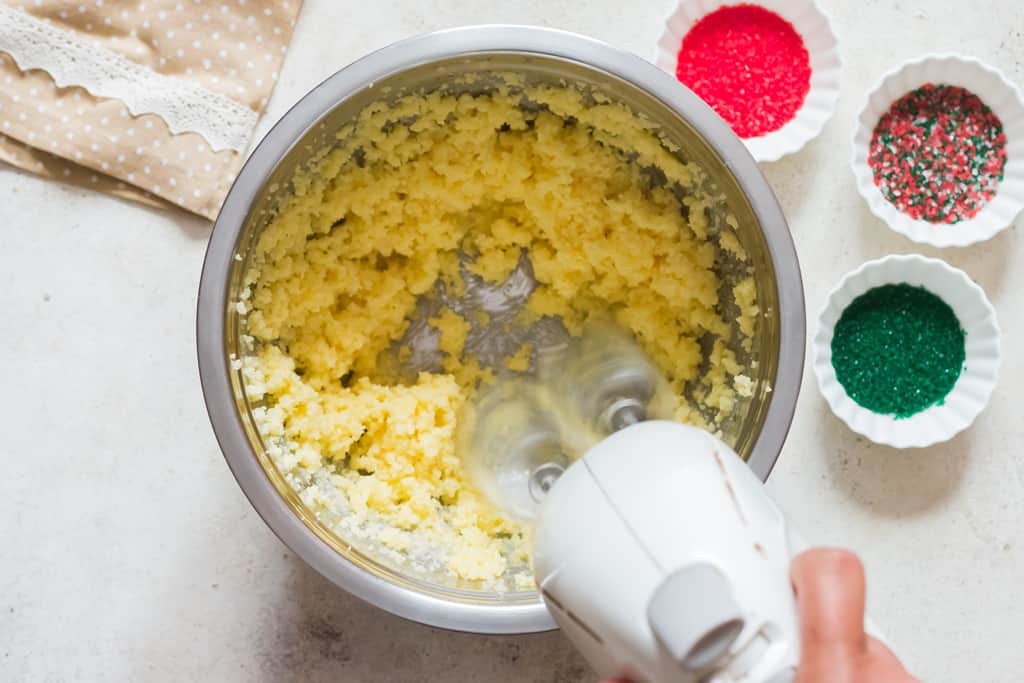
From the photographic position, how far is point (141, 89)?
1.08 meters

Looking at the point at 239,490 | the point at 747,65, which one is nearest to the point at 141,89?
Answer: the point at 239,490

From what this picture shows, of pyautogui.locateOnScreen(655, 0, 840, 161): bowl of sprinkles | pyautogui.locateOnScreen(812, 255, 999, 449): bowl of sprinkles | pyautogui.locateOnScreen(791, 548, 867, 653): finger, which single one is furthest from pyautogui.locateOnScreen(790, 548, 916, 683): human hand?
pyautogui.locateOnScreen(655, 0, 840, 161): bowl of sprinkles

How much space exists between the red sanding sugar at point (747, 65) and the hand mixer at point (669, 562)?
52 cm

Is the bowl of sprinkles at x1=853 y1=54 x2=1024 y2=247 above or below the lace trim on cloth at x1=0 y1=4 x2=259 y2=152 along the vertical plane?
above

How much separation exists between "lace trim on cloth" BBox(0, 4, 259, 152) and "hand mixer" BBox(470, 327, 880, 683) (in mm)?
624

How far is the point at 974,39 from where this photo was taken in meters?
1.11

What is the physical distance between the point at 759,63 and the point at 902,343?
0.35m

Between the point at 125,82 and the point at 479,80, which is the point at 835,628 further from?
the point at 125,82

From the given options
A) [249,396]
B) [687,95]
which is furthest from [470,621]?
[687,95]

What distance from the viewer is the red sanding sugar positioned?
108 centimetres

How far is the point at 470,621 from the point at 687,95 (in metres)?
0.47

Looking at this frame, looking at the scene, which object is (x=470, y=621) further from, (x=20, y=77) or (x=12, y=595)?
(x=20, y=77)

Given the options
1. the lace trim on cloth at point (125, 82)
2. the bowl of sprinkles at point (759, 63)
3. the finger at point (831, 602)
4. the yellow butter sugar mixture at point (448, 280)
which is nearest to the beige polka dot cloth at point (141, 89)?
the lace trim on cloth at point (125, 82)

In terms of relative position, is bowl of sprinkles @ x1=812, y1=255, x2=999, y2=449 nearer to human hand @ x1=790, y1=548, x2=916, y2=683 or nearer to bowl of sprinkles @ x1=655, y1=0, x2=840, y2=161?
bowl of sprinkles @ x1=655, y1=0, x2=840, y2=161
